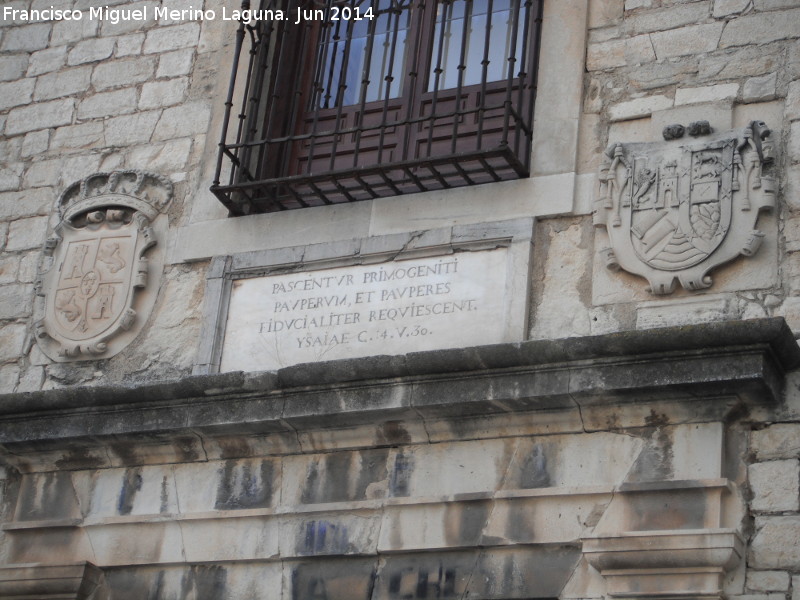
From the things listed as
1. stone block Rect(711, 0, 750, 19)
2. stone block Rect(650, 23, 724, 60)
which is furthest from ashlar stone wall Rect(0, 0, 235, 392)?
stone block Rect(711, 0, 750, 19)

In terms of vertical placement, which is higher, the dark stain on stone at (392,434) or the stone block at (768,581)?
the dark stain on stone at (392,434)

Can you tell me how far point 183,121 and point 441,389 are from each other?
235 cm

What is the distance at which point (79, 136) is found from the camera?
811 cm

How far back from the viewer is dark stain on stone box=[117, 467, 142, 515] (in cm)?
702

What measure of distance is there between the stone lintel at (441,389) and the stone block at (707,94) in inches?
49.0

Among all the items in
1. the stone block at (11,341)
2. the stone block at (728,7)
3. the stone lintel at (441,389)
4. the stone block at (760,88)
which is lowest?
the stone lintel at (441,389)

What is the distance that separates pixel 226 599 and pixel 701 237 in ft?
8.12

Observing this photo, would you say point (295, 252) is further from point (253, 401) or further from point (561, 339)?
point (561, 339)

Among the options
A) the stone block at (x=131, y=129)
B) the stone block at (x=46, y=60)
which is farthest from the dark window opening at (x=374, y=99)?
→ the stone block at (x=46, y=60)

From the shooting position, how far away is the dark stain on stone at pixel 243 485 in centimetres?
673

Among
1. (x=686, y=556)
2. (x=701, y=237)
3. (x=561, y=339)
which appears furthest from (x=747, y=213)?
(x=686, y=556)

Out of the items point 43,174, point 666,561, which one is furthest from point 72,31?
point 666,561

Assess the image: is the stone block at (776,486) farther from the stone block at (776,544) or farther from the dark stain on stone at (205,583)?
the dark stain on stone at (205,583)

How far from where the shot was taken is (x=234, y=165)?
24.6ft
